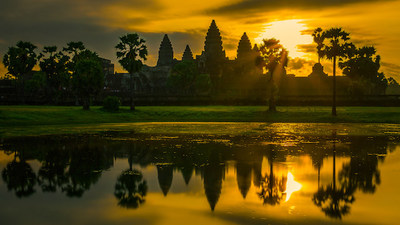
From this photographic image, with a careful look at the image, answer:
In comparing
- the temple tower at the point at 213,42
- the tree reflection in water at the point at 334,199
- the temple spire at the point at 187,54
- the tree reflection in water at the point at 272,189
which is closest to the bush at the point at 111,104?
the tree reflection in water at the point at 272,189

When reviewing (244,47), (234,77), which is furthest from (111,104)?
(244,47)

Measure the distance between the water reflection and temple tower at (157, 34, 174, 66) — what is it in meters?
140

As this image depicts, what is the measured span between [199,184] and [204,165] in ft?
10.1

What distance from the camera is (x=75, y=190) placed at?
11883 millimetres

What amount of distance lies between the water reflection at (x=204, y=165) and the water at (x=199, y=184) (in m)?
0.03

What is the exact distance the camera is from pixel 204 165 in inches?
615

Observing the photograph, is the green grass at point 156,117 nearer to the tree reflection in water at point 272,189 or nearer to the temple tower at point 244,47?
the tree reflection in water at point 272,189

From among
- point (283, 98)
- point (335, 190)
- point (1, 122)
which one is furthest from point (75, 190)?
point (283, 98)

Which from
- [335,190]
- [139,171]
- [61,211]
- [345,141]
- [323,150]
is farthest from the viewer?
[345,141]

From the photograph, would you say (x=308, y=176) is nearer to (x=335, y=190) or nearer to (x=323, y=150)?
(x=335, y=190)

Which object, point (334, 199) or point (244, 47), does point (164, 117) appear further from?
point (244, 47)

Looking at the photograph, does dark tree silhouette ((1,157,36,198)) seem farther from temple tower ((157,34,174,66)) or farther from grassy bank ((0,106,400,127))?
temple tower ((157,34,174,66))

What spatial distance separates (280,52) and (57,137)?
126 feet

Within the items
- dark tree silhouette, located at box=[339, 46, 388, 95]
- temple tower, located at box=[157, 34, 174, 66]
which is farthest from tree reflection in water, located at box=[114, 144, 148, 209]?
temple tower, located at box=[157, 34, 174, 66]
